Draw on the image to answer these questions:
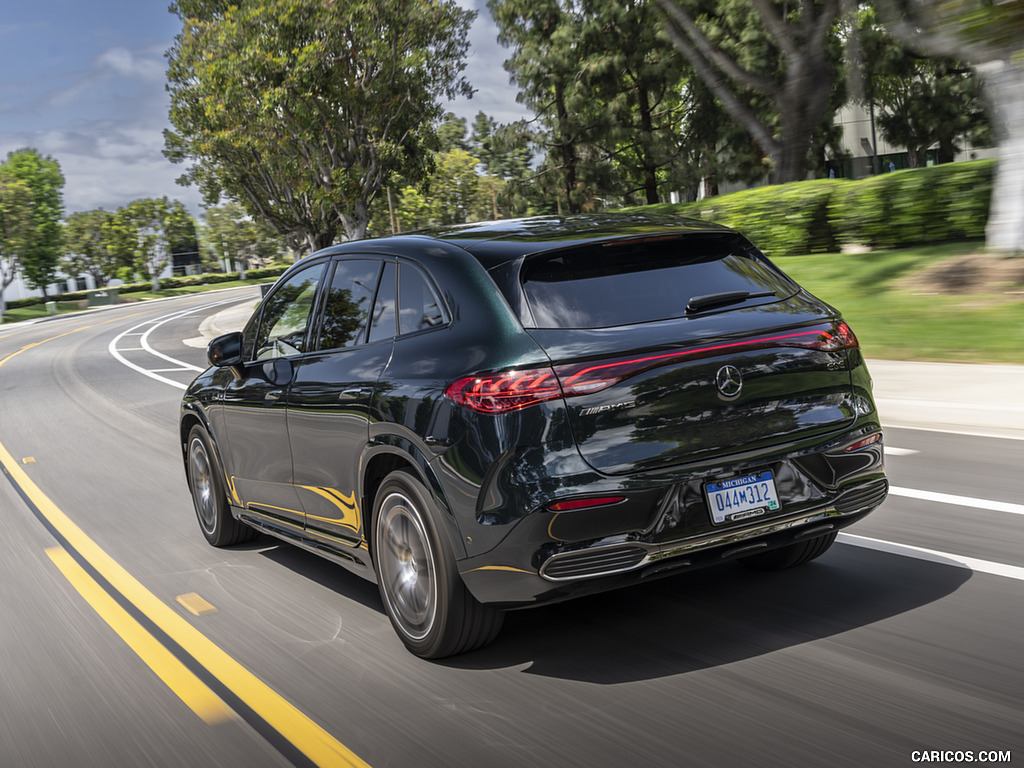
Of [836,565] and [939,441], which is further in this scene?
[939,441]

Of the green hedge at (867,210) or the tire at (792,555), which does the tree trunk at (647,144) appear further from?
the tire at (792,555)

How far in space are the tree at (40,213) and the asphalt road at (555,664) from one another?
7683 cm

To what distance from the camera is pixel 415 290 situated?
4.75 metres

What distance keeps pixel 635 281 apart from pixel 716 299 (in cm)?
33

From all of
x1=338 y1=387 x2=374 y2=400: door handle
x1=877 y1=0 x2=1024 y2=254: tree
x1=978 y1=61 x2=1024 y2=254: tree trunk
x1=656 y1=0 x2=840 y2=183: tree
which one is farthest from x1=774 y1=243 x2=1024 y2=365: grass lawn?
x1=338 y1=387 x2=374 y2=400: door handle

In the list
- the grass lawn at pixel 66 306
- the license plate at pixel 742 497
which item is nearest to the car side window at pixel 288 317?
the license plate at pixel 742 497

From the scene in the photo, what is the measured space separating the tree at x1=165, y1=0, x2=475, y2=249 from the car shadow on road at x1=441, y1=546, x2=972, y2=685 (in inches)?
1119

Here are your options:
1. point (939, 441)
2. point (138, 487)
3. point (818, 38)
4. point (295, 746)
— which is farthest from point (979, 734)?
point (818, 38)

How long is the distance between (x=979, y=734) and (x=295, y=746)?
2.28 meters

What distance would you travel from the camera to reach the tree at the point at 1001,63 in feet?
42.6

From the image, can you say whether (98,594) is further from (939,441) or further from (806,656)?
(939,441)

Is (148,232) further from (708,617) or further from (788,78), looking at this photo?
(708,617)

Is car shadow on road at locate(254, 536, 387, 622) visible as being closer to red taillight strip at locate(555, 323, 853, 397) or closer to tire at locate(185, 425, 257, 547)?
tire at locate(185, 425, 257, 547)

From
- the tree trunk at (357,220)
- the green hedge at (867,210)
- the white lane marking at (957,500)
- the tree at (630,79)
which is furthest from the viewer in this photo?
the tree trunk at (357,220)
